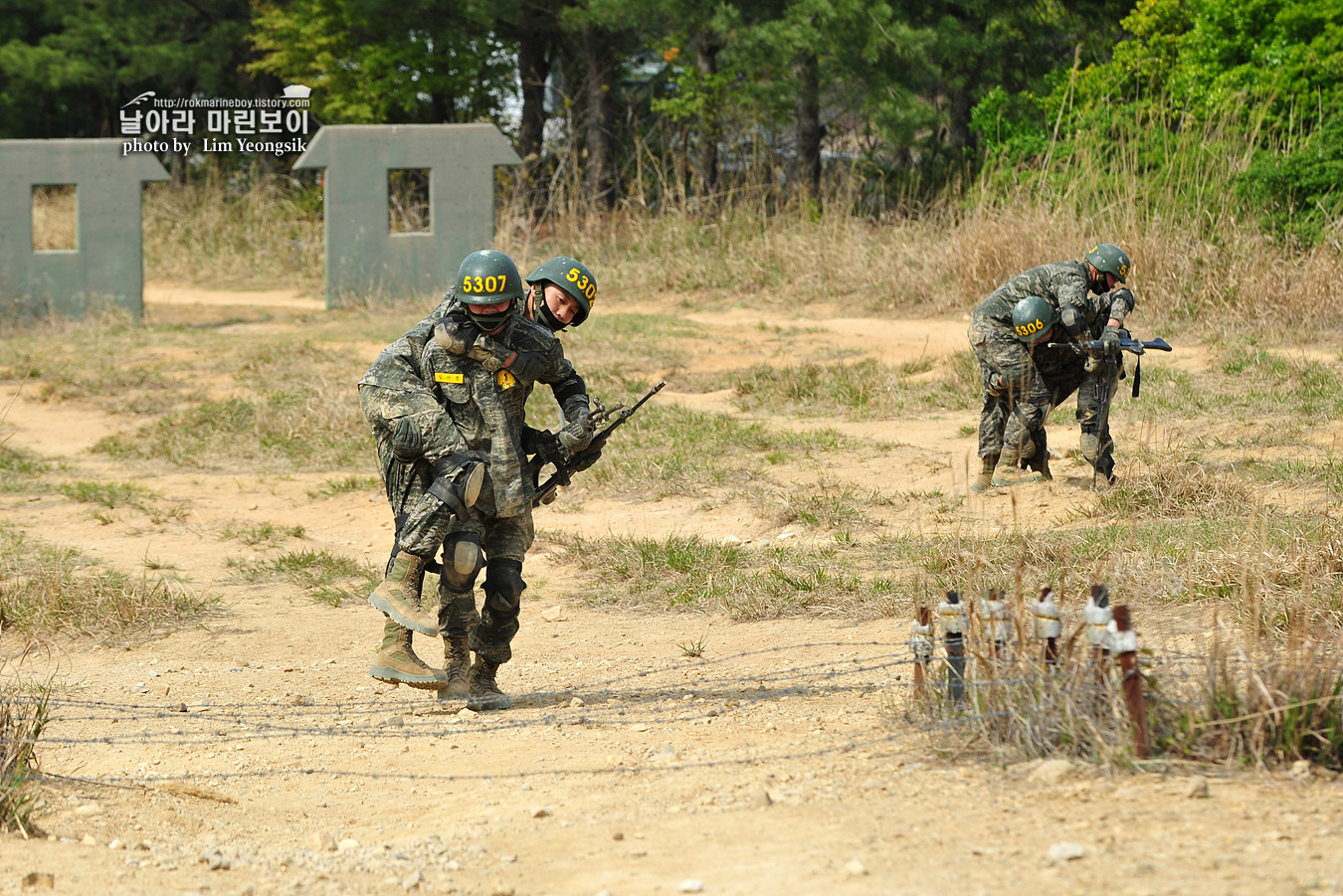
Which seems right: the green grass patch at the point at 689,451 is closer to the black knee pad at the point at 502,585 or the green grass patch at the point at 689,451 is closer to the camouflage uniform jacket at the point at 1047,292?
the camouflage uniform jacket at the point at 1047,292

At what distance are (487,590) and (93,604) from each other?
2.51m

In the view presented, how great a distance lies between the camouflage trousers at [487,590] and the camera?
16.4ft

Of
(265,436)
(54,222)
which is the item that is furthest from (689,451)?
(54,222)

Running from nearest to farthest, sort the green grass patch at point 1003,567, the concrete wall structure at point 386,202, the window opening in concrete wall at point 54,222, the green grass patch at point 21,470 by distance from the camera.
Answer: the green grass patch at point 1003,567, the green grass patch at point 21,470, the concrete wall structure at point 386,202, the window opening in concrete wall at point 54,222

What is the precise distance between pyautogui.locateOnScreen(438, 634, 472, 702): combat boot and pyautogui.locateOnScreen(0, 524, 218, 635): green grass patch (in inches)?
78.7

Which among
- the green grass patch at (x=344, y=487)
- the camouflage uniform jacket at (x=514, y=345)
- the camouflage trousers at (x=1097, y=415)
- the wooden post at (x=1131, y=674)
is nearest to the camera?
the wooden post at (x=1131, y=674)

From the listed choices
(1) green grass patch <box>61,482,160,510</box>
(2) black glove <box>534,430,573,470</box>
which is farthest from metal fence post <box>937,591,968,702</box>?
(1) green grass patch <box>61,482,160,510</box>

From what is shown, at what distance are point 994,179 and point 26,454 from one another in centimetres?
1078

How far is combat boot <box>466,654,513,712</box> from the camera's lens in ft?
17.3

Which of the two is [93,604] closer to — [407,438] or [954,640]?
[407,438]

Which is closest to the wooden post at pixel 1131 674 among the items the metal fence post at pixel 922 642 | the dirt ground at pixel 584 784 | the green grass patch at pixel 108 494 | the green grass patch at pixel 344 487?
the dirt ground at pixel 584 784

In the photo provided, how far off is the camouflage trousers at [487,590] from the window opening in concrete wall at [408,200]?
14.8 metres

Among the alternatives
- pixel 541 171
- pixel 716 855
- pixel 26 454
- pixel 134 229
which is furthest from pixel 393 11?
pixel 716 855

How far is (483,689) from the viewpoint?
533 centimetres
